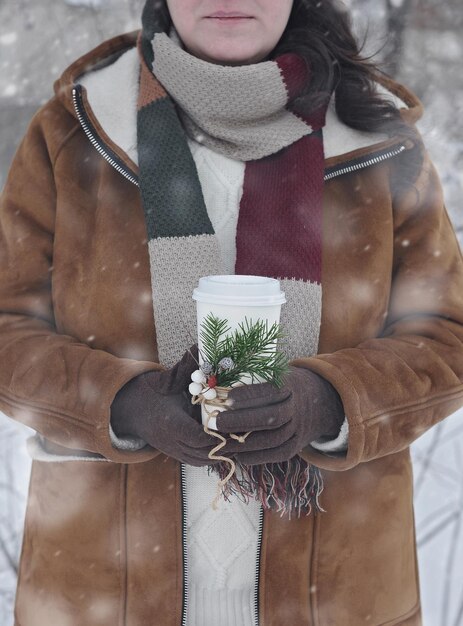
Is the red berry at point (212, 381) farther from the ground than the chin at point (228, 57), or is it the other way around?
the chin at point (228, 57)

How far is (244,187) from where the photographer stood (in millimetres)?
1694

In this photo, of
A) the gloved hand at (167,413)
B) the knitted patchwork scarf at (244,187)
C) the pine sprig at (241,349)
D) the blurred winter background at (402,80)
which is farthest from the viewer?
the blurred winter background at (402,80)

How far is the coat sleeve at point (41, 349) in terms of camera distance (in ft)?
4.91

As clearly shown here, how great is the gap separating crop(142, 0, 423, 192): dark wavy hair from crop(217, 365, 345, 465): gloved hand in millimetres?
595

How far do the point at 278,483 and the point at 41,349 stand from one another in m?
0.61

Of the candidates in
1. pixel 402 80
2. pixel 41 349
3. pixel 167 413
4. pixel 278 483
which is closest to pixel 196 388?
pixel 167 413

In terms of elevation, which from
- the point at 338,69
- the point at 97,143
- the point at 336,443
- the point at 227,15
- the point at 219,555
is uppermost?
the point at 227,15

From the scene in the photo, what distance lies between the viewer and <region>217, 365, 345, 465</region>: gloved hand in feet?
4.12

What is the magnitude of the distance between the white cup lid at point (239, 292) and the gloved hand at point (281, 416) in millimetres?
154

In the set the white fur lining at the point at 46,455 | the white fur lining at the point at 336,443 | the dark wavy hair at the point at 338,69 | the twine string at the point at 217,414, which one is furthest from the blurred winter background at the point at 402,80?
the twine string at the point at 217,414

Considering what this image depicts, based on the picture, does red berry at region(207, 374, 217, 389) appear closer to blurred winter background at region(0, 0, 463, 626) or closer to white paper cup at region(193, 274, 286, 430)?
white paper cup at region(193, 274, 286, 430)

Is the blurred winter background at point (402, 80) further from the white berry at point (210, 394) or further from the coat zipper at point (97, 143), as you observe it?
the white berry at point (210, 394)

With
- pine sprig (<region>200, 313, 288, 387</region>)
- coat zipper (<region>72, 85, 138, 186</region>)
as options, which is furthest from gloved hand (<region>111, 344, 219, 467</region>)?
coat zipper (<region>72, 85, 138, 186</region>)

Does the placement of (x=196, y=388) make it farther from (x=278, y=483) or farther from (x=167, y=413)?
(x=278, y=483)
